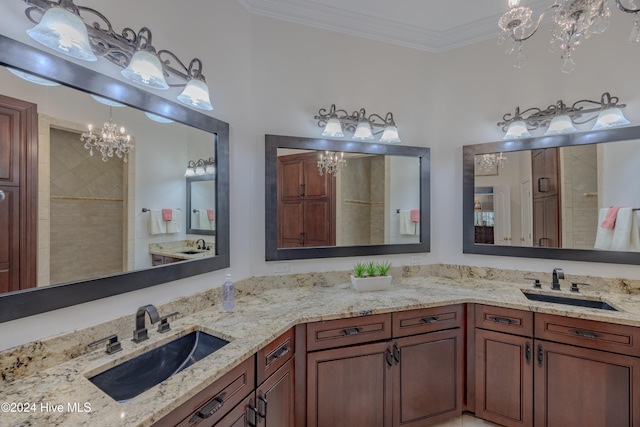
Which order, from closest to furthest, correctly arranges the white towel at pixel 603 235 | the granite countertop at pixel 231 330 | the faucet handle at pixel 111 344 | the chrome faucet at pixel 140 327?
the granite countertop at pixel 231 330, the faucet handle at pixel 111 344, the chrome faucet at pixel 140 327, the white towel at pixel 603 235

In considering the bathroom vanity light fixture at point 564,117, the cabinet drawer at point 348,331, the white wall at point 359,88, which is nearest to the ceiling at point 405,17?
the white wall at point 359,88

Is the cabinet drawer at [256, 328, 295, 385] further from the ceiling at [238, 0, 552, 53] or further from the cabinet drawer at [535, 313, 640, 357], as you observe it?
Result: the ceiling at [238, 0, 552, 53]

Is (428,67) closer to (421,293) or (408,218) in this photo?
(408,218)

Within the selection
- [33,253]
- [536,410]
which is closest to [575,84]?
[536,410]

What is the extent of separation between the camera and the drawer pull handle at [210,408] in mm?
1093

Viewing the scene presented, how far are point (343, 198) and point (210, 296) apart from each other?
1288 mm

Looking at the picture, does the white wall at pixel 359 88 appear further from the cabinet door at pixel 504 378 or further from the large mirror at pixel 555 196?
the cabinet door at pixel 504 378

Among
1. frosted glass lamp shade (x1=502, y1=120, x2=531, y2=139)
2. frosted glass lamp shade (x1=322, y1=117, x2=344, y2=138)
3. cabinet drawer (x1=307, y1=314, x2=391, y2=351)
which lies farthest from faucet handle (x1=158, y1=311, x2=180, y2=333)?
frosted glass lamp shade (x1=502, y1=120, x2=531, y2=139)

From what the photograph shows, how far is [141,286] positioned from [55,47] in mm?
1097

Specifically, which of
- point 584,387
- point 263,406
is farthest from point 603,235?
point 263,406

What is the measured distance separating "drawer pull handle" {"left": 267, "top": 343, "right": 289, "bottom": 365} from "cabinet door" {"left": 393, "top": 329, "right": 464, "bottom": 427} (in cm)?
76

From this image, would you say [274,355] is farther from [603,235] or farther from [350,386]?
[603,235]

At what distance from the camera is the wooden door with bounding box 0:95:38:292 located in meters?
1.10

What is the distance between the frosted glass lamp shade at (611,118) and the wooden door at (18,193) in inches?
133
